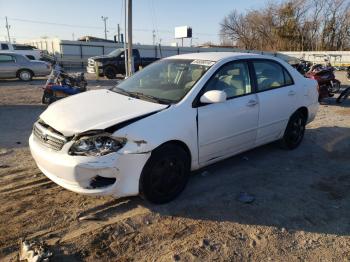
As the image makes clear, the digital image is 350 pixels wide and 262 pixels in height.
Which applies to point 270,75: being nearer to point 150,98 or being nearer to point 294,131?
point 294,131

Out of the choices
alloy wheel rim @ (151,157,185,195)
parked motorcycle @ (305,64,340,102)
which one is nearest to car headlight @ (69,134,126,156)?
alloy wheel rim @ (151,157,185,195)

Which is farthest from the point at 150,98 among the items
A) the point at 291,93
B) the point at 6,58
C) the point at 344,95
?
the point at 6,58

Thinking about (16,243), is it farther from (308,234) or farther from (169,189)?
(308,234)

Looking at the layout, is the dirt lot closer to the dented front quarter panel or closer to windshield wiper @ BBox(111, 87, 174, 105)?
the dented front quarter panel

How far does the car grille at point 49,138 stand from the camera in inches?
137

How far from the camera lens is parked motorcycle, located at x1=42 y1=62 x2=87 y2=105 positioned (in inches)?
392

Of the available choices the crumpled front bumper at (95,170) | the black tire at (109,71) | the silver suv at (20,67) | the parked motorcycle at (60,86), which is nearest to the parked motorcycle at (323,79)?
the parked motorcycle at (60,86)

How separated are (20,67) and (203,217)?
53.9ft

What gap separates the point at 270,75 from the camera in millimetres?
5348

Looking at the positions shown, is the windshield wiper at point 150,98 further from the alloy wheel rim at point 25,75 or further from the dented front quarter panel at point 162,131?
the alloy wheel rim at point 25,75

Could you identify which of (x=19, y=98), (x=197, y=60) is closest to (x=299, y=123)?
(x=197, y=60)

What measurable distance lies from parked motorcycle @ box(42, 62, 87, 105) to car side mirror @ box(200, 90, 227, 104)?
6762 millimetres

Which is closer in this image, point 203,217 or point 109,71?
point 203,217

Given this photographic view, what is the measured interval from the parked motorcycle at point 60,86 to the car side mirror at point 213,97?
6762 millimetres
